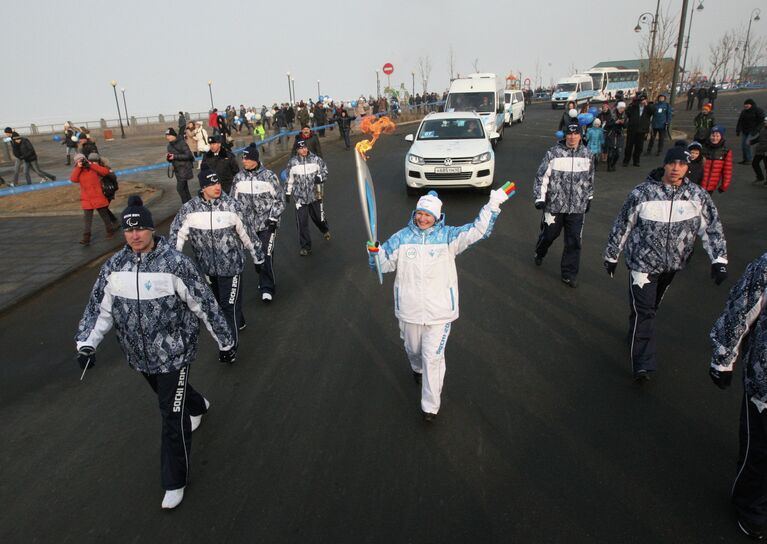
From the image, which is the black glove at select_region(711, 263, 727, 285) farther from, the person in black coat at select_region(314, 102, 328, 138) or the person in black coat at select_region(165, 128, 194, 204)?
the person in black coat at select_region(314, 102, 328, 138)

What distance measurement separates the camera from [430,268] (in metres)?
3.83

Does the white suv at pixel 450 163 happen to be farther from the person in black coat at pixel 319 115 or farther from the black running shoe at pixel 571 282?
the person in black coat at pixel 319 115

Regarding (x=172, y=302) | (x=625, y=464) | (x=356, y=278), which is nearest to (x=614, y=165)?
(x=356, y=278)

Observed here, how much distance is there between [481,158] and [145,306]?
9.41 m

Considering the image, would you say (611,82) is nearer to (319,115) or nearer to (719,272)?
(319,115)

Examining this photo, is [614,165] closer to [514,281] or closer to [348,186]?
[348,186]

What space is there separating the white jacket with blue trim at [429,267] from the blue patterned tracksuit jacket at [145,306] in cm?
144

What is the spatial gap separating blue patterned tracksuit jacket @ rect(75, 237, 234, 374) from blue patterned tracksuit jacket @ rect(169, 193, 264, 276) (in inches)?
60.0

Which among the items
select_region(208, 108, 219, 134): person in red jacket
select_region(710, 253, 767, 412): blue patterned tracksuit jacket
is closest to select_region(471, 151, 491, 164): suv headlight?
select_region(710, 253, 767, 412): blue patterned tracksuit jacket

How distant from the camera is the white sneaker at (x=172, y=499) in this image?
10.9 feet

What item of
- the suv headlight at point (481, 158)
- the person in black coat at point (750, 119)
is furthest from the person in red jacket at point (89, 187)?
the person in black coat at point (750, 119)

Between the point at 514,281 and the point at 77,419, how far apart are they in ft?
17.4

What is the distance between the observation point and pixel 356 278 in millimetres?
7410

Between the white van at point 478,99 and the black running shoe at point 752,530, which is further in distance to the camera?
the white van at point 478,99
